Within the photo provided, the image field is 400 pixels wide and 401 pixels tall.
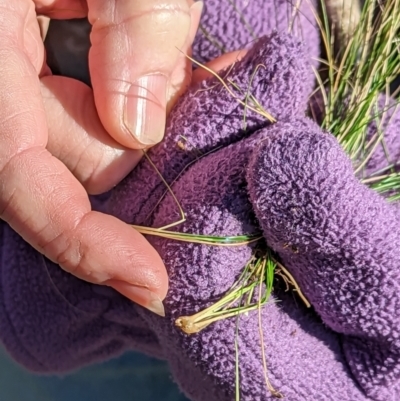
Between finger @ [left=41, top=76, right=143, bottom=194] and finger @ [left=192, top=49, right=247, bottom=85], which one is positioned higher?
finger @ [left=192, top=49, right=247, bottom=85]

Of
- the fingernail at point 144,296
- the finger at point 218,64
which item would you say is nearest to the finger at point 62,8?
the finger at point 218,64

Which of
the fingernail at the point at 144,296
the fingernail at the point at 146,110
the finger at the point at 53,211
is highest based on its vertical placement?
the fingernail at the point at 146,110

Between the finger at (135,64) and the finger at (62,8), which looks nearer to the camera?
the finger at (135,64)

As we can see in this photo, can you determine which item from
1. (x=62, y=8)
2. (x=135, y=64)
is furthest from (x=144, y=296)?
(x=62, y=8)

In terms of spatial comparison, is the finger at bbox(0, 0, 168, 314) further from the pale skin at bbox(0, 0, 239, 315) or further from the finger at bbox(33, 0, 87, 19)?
the finger at bbox(33, 0, 87, 19)

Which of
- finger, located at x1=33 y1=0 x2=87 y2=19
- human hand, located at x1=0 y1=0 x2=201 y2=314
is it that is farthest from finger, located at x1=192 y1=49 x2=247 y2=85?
finger, located at x1=33 y1=0 x2=87 y2=19

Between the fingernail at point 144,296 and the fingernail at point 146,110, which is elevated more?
the fingernail at point 146,110

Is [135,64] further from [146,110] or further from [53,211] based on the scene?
[53,211]

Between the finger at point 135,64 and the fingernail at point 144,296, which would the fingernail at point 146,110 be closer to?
the finger at point 135,64
